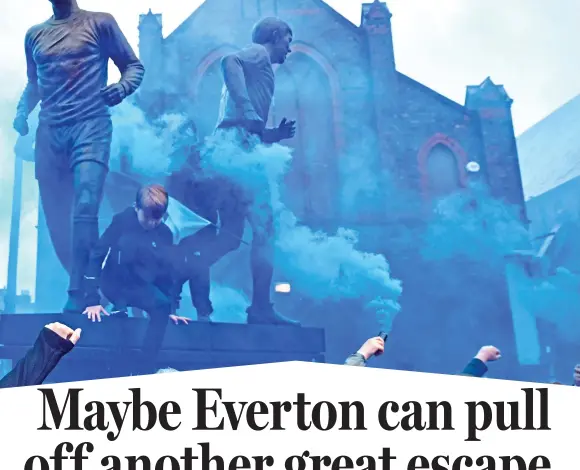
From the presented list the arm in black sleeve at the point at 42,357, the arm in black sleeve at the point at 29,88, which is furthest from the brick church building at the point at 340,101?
the arm in black sleeve at the point at 42,357

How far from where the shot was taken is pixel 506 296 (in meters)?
5.23

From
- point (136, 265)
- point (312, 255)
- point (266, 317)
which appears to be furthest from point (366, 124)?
point (136, 265)

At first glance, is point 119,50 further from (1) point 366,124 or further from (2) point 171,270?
(1) point 366,124

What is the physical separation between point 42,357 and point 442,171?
4.46 meters

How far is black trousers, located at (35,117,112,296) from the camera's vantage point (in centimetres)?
393

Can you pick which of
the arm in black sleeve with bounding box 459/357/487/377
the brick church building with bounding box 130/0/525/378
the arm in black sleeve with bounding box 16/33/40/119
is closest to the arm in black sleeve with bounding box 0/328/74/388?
the arm in black sleeve with bounding box 459/357/487/377

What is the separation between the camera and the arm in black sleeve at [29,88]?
4168 mm

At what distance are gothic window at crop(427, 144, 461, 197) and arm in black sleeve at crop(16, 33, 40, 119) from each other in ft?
10.6

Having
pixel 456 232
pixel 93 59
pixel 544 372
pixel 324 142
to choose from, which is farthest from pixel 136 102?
pixel 544 372

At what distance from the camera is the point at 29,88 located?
13.8ft

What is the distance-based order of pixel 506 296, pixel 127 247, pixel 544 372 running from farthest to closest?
1. pixel 506 296
2. pixel 544 372
3. pixel 127 247

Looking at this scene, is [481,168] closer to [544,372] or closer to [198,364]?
[544,372]

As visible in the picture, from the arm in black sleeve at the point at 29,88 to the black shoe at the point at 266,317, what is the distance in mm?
2012

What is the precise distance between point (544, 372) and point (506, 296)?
70cm
